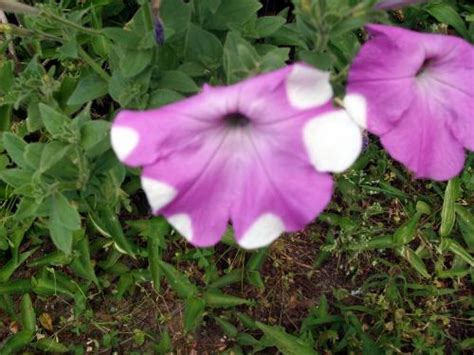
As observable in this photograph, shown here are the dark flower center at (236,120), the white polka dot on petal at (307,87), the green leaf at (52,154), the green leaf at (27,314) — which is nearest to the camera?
the white polka dot on petal at (307,87)

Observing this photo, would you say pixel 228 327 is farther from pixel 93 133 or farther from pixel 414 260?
pixel 93 133

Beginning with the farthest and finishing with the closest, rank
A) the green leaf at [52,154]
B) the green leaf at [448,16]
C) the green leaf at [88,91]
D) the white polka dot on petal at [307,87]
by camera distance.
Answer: the green leaf at [448,16], the green leaf at [88,91], the green leaf at [52,154], the white polka dot on petal at [307,87]

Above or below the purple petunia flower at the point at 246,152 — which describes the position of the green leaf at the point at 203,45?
below

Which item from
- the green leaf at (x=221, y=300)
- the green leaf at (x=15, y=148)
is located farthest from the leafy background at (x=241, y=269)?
the green leaf at (x=15, y=148)

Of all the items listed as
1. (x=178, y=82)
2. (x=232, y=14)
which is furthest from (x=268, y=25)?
(x=178, y=82)

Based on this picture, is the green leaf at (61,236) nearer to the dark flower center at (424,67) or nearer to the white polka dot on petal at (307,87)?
the white polka dot on petal at (307,87)

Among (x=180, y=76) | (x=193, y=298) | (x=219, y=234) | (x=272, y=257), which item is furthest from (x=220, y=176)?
(x=272, y=257)
